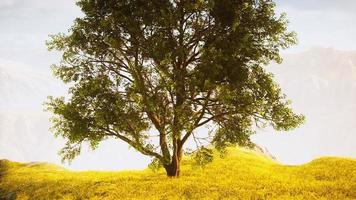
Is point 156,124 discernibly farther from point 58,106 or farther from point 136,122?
point 58,106

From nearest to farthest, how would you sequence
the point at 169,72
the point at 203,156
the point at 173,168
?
the point at 169,72, the point at 203,156, the point at 173,168

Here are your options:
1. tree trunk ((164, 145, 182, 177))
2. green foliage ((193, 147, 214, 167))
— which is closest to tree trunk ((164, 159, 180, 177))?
tree trunk ((164, 145, 182, 177))

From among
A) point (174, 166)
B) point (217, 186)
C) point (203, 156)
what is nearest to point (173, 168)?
point (174, 166)

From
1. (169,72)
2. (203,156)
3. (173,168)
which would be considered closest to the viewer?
(169,72)

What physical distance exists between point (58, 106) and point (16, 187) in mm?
12975

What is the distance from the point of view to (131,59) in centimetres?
2953

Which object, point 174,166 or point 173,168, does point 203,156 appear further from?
point 173,168

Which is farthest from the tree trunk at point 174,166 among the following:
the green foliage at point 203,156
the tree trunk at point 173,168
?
the green foliage at point 203,156

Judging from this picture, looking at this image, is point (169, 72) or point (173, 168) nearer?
point (169, 72)

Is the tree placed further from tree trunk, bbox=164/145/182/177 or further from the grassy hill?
the grassy hill

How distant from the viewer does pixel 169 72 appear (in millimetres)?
26594

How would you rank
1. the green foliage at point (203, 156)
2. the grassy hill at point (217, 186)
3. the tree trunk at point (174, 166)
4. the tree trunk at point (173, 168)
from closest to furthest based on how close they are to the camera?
the grassy hill at point (217, 186) < the green foliage at point (203, 156) < the tree trunk at point (174, 166) < the tree trunk at point (173, 168)

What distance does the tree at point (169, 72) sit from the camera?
25.2 m

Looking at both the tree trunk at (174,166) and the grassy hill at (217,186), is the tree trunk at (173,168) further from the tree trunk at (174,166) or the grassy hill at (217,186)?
the grassy hill at (217,186)
